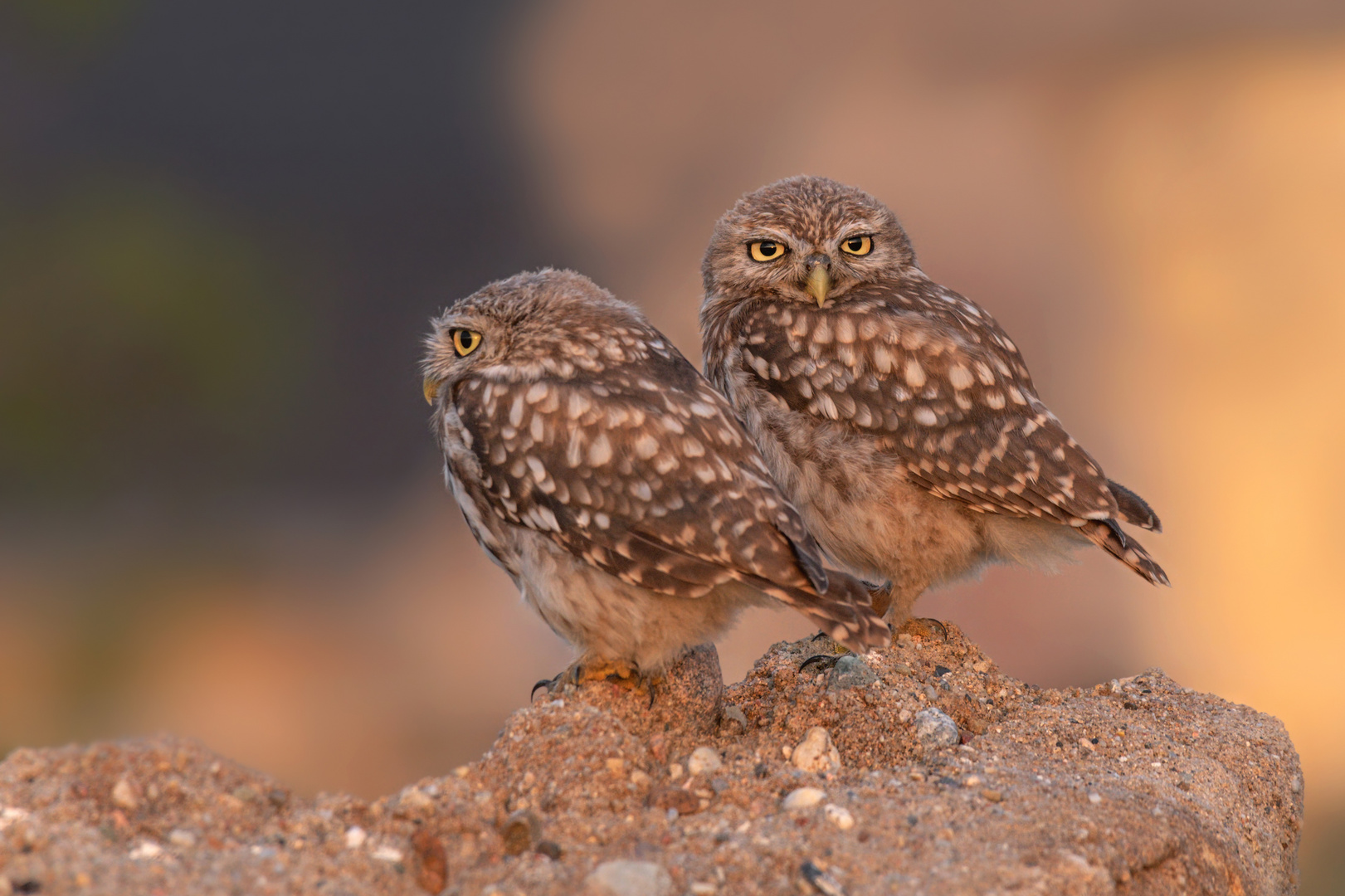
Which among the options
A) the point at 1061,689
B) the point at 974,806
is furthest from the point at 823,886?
the point at 1061,689

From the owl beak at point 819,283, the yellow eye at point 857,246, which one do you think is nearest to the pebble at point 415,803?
the owl beak at point 819,283

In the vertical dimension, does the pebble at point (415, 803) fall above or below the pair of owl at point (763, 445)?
below

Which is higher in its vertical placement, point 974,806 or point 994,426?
point 994,426

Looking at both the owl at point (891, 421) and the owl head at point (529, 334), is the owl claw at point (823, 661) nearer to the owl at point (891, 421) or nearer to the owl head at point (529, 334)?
the owl at point (891, 421)

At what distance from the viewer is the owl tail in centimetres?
316

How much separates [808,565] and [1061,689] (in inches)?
42.0

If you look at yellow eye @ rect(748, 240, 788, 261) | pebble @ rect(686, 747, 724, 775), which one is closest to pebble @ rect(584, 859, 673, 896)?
pebble @ rect(686, 747, 724, 775)

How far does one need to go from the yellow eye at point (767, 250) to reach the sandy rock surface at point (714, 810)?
1159 millimetres

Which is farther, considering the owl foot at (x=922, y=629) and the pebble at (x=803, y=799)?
the owl foot at (x=922, y=629)

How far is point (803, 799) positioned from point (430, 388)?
1414 millimetres

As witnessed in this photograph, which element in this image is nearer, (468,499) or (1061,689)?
(468,499)

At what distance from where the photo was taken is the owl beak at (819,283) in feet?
10.9

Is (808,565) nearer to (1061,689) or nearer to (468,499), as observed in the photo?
(468,499)

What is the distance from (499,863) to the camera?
80.8 inches
